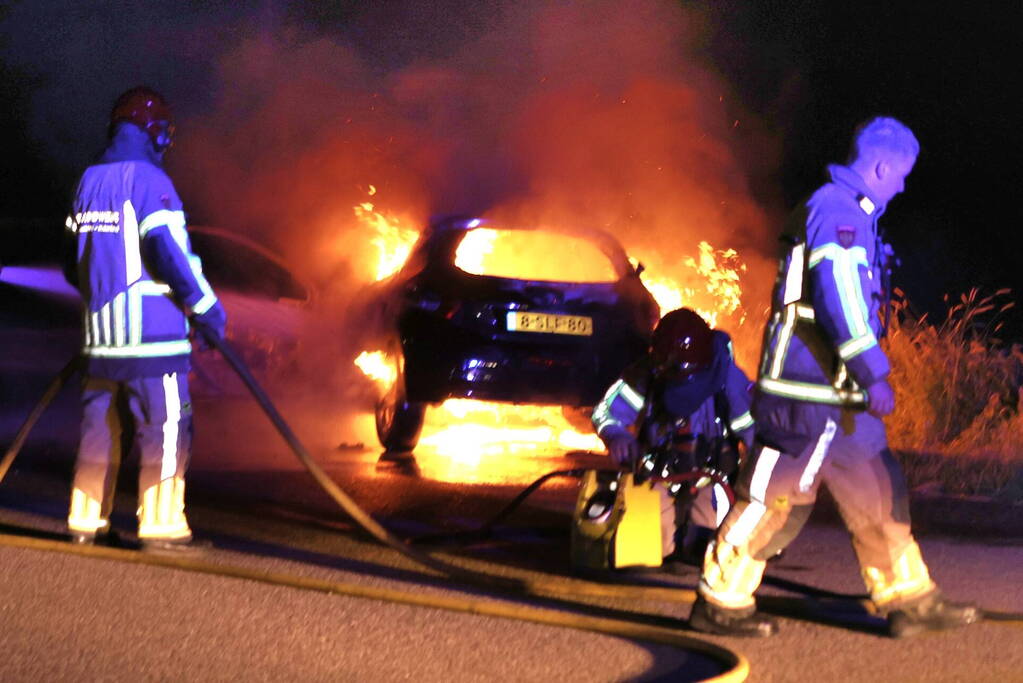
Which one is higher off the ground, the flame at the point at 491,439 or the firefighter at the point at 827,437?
the firefighter at the point at 827,437

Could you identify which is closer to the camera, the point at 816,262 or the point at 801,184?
the point at 816,262

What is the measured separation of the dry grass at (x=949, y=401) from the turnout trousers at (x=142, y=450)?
492 cm

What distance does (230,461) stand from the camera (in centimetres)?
1100

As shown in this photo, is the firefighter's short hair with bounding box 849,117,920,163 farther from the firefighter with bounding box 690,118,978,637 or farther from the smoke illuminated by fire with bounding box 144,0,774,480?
the smoke illuminated by fire with bounding box 144,0,774,480

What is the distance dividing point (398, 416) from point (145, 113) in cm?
413

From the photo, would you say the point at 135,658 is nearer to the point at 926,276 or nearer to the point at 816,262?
the point at 816,262

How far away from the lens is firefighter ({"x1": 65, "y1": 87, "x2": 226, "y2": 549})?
7188 millimetres

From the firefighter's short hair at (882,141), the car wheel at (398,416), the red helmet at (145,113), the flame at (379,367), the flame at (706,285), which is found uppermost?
the firefighter's short hair at (882,141)

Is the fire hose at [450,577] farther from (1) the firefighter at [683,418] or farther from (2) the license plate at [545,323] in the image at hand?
(2) the license plate at [545,323]

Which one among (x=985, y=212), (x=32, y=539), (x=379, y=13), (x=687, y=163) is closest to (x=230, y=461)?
(x=32, y=539)

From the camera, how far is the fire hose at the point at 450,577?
5574mm

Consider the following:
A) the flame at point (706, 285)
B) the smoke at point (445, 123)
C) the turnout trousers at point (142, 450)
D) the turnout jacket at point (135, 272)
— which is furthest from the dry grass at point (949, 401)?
the turnout jacket at point (135, 272)

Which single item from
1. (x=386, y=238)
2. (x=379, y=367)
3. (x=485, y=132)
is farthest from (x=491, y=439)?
(x=485, y=132)

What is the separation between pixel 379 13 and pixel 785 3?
16.0 ft
